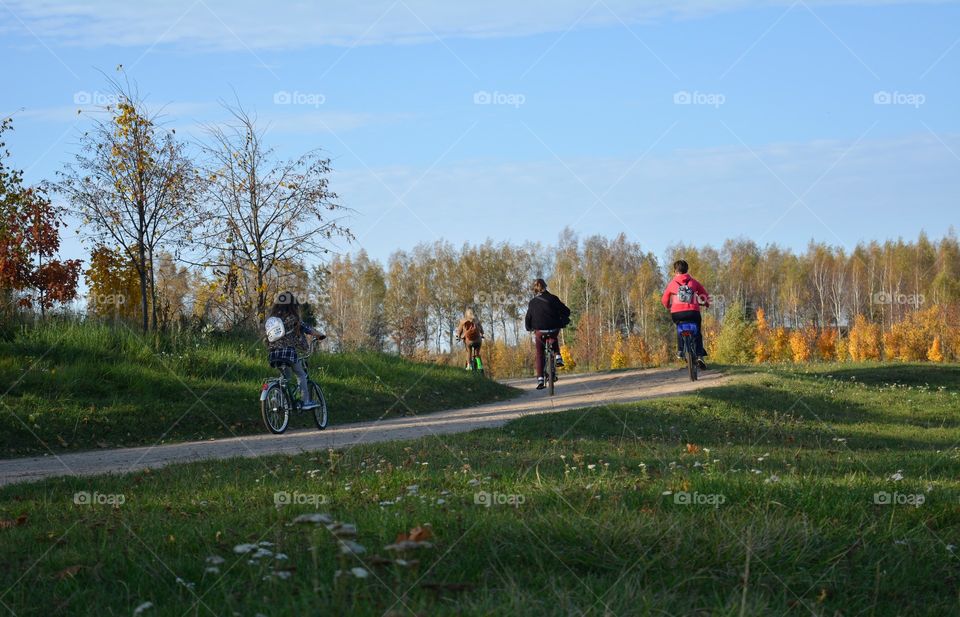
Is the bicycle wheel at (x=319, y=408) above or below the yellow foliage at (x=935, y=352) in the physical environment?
above

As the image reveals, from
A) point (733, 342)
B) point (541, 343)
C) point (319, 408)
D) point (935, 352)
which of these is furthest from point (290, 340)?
point (935, 352)

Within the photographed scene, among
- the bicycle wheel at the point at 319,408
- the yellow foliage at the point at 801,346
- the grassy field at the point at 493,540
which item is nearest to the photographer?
the grassy field at the point at 493,540

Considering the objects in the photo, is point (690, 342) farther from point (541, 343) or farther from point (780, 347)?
point (780, 347)

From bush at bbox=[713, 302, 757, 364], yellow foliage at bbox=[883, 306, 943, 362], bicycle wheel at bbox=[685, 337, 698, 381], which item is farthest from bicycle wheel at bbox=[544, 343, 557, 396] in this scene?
yellow foliage at bbox=[883, 306, 943, 362]

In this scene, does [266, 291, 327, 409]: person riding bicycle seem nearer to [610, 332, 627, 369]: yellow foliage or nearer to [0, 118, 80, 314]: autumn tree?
[0, 118, 80, 314]: autumn tree

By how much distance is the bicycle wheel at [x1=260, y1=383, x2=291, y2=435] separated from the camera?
1453 centimetres

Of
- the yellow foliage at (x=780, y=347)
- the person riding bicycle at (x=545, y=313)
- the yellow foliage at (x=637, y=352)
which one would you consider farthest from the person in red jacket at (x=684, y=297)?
the yellow foliage at (x=780, y=347)

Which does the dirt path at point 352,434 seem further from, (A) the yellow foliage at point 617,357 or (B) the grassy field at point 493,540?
(A) the yellow foliage at point 617,357

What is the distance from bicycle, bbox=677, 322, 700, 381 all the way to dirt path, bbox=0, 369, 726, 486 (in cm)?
40

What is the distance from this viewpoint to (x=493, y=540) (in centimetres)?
474

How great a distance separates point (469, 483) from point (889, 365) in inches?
930

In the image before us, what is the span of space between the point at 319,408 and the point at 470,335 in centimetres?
1142

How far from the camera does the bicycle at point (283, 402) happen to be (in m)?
14.6

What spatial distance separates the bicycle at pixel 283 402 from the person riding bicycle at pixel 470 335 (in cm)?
1112
